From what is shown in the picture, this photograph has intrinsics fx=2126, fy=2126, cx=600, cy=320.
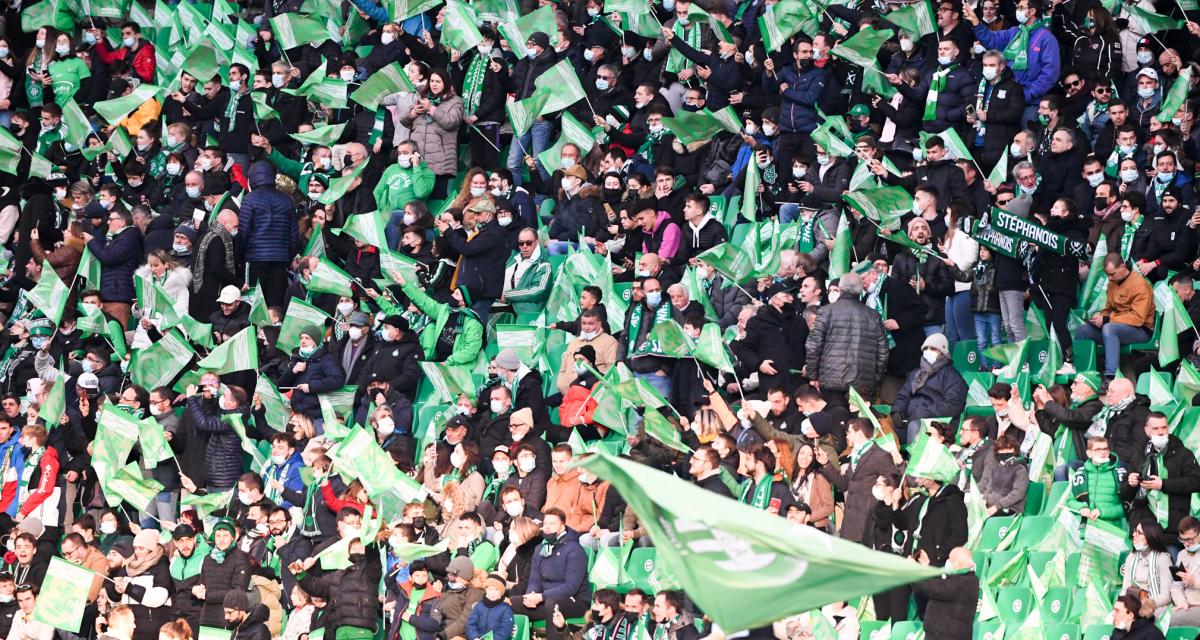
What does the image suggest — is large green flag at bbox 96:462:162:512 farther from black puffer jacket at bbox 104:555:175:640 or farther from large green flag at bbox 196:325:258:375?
black puffer jacket at bbox 104:555:175:640

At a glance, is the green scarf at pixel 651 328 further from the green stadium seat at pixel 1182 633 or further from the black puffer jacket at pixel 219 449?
the green stadium seat at pixel 1182 633

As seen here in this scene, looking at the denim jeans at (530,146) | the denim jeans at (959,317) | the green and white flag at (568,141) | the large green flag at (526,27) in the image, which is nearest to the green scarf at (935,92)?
the denim jeans at (959,317)

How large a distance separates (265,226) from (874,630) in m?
7.85

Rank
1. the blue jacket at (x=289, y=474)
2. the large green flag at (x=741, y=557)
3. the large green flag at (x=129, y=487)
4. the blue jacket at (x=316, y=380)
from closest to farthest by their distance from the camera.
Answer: the large green flag at (x=741, y=557)
the blue jacket at (x=289, y=474)
the large green flag at (x=129, y=487)
the blue jacket at (x=316, y=380)

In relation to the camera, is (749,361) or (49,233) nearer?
(749,361)

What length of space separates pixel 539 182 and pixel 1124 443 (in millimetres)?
6840

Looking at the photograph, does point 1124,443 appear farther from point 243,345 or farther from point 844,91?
point 243,345

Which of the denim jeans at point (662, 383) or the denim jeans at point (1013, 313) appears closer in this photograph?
the denim jeans at point (1013, 313)

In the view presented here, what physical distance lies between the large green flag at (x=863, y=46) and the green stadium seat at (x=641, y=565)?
4.97 meters

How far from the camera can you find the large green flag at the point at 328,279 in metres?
16.6

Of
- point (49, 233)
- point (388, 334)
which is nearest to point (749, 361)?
point (388, 334)

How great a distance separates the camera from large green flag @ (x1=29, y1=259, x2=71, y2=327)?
17.8 meters

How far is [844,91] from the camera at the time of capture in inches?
646

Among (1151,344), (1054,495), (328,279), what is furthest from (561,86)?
(1054,495)
